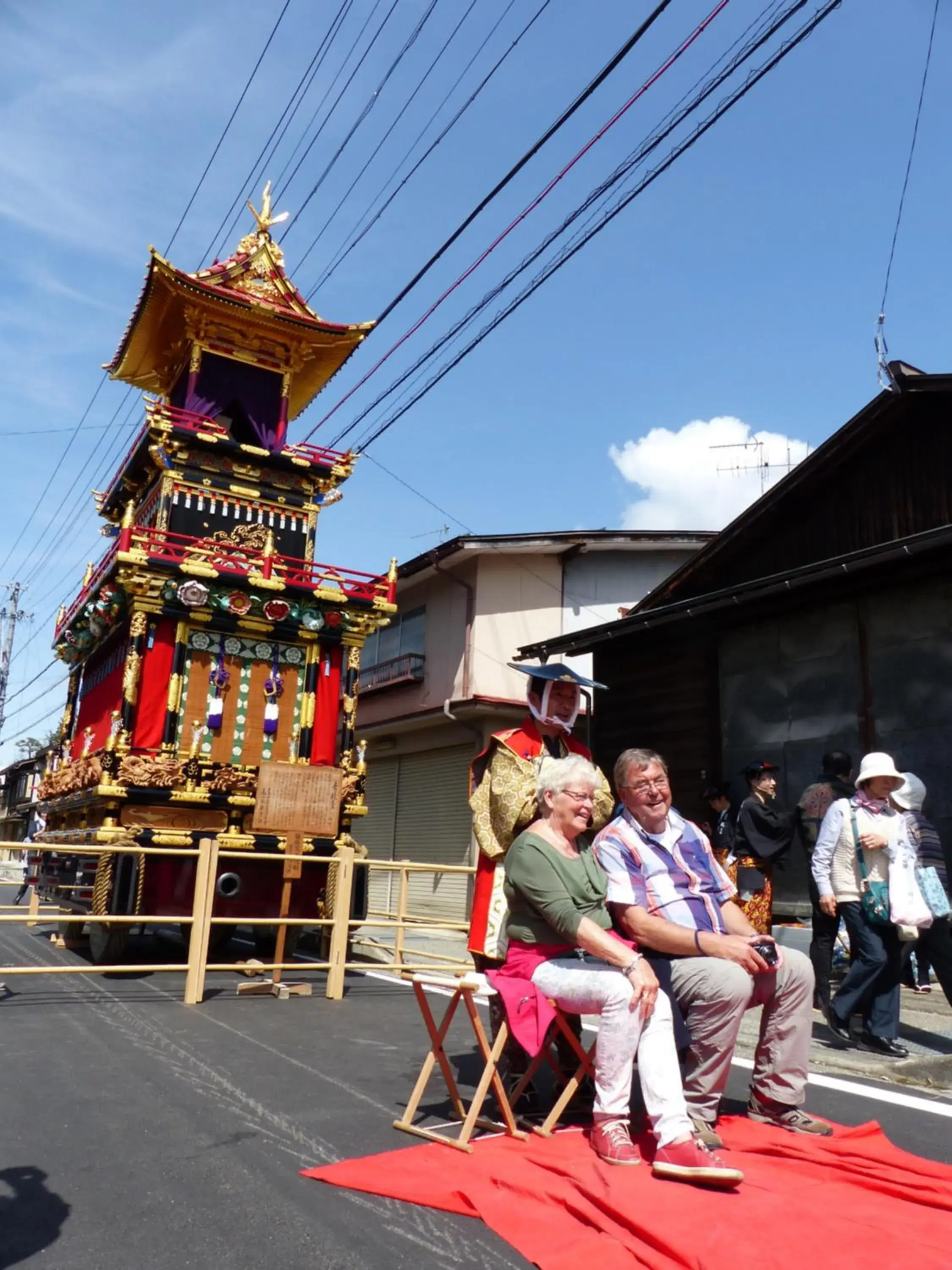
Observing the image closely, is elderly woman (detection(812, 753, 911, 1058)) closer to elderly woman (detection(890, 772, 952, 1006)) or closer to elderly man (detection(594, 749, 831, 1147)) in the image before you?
elderly woman (detection(890, 772, 952, 1006))

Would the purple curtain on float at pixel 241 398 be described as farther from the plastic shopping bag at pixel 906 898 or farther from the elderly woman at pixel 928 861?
the plastic shopping bag at pixel 906 898

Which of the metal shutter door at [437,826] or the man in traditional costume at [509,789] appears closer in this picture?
the man in traditional costume at [509,789]

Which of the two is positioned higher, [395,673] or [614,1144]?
[395,673]

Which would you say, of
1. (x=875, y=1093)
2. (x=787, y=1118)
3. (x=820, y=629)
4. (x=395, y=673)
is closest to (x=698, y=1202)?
(x=787, y=1118)

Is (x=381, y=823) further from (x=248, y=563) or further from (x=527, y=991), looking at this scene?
(x=527, y=991)

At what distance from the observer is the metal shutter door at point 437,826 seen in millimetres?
17953

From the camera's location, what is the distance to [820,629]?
10281mm

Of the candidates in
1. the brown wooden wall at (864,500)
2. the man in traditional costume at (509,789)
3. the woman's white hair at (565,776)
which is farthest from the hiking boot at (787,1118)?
the brown wooden wall at (864,500)

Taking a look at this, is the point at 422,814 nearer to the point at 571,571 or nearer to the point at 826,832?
the point at 571,571

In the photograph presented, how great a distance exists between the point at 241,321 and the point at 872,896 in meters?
14.1

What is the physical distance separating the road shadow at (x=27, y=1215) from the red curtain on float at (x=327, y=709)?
9.32 m

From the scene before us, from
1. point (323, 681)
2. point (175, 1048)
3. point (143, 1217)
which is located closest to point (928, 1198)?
point (143, 1217)

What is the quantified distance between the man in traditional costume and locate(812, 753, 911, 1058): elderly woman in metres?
2.23

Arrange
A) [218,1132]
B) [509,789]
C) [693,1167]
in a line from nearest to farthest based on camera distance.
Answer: [693,1167]
[218,1132]
[509,789]
